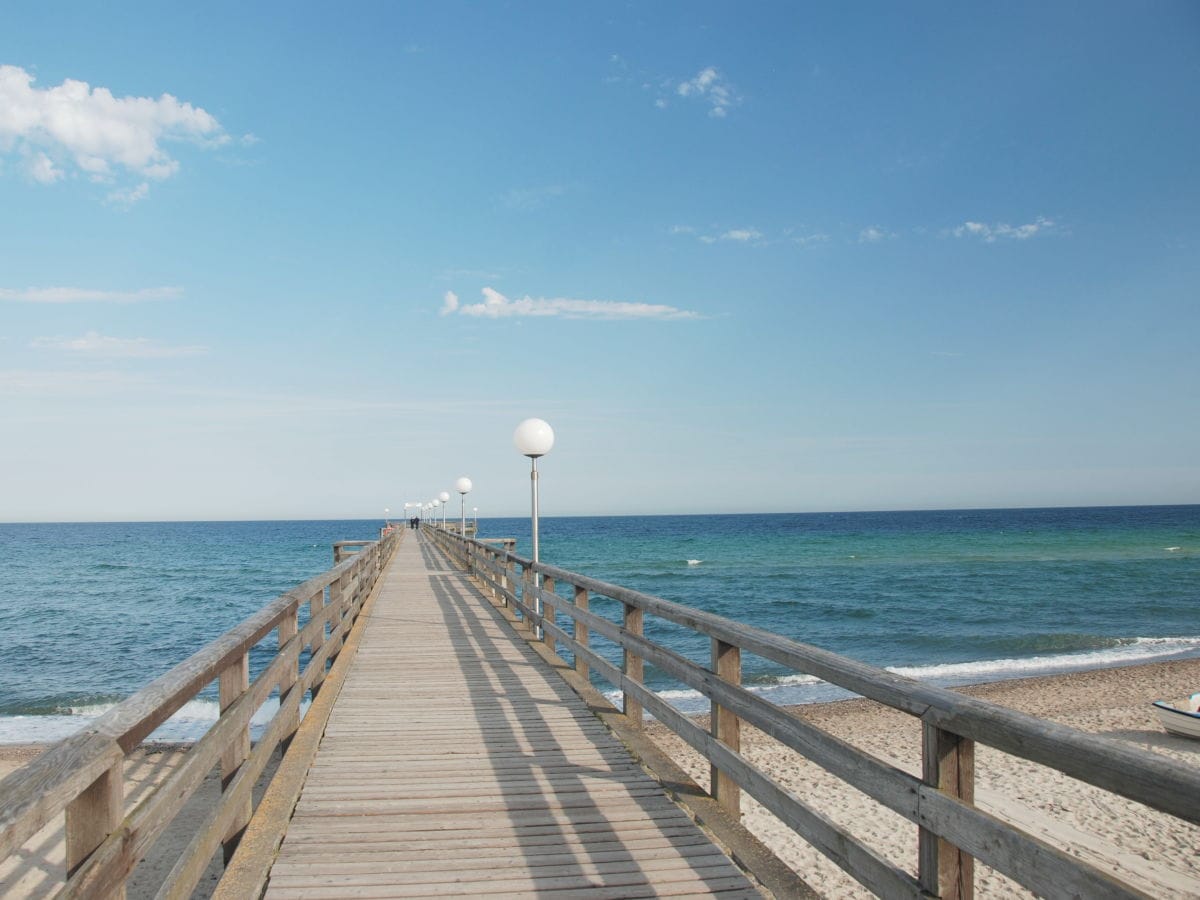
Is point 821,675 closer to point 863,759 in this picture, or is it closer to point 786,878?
point 863,759

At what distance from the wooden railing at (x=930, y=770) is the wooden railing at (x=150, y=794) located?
6.46ft

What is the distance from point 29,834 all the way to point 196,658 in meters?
1.51

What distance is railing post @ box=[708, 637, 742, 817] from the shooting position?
3.60 metres

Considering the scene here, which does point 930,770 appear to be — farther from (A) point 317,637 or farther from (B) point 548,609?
(B) point 548,609

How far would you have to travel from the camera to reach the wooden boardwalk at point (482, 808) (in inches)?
121

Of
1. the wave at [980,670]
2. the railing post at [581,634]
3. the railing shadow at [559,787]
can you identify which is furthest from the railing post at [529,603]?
the wave at [980,670]

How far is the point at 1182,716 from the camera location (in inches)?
472

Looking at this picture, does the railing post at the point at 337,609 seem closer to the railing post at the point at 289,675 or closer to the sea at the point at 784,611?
the railing post at the point at 289,675

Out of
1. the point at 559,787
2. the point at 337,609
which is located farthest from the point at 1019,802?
the point at 337,609

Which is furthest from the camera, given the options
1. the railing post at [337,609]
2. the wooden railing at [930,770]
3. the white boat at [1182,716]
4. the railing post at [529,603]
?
the white boat at [1182,716]

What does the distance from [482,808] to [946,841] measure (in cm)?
245

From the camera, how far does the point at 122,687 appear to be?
1753cm

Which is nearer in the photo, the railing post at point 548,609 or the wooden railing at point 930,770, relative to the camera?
the wooden railing at point 930,770

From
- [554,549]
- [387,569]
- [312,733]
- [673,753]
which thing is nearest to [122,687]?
[387,569]
